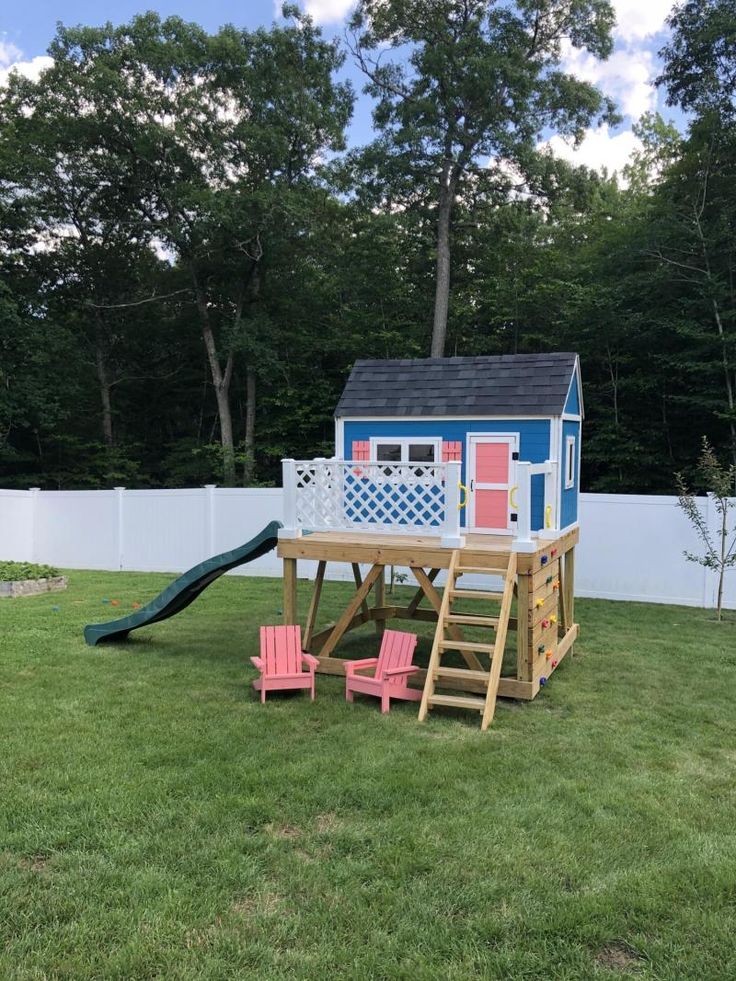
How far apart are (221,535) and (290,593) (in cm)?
733

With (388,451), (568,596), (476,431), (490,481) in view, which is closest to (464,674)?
(568,596)

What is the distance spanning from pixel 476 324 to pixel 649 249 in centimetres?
643

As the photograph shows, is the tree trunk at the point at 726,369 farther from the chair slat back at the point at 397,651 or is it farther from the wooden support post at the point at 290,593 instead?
the wooden support post at the point at 290,593

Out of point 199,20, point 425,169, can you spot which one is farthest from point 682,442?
point 199,20

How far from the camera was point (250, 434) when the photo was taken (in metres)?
21.4

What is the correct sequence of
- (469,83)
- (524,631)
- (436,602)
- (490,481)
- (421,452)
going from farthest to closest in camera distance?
1. (469,83)
2. (421,452)
3. (490,481)
4. (436,602)
5. (524,631)

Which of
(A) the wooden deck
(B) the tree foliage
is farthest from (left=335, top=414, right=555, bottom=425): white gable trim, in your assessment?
(B) the tree foliage

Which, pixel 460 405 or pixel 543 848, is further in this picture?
pixel 460 405

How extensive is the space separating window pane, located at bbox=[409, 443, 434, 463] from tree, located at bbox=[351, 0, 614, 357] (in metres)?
9.64

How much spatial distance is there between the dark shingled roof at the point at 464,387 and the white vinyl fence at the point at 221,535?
3388mm

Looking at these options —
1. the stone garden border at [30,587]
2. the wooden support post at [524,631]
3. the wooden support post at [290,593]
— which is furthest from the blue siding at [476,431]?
the stone garden border at [30,587]

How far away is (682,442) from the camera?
17328 mm

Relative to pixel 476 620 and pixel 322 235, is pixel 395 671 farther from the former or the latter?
pixel 322 235

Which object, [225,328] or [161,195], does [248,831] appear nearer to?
[225,328]
